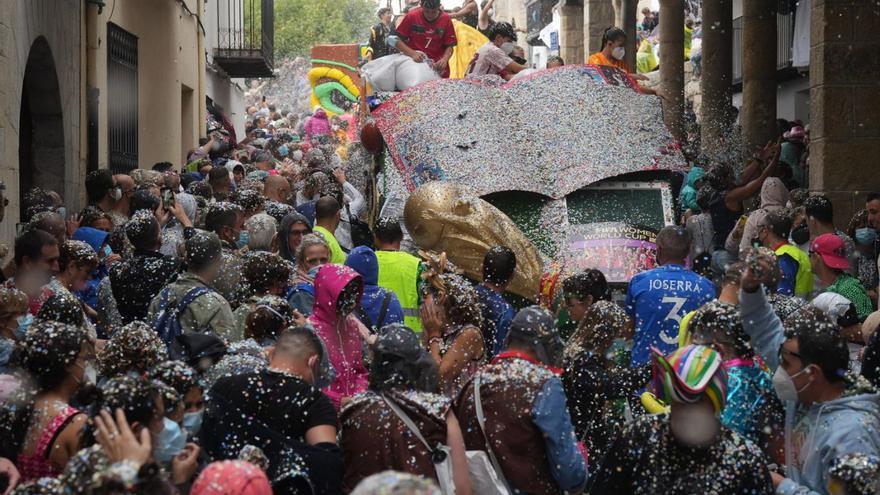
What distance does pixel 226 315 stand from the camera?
6.65 m

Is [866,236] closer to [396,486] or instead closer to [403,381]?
[403,381]

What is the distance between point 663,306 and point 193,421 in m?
3.08

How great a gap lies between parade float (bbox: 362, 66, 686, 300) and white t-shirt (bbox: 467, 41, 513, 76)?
811 mm

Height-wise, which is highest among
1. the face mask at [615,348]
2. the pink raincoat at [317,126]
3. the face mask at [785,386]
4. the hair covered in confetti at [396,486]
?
the pink raincoat at [317,126]

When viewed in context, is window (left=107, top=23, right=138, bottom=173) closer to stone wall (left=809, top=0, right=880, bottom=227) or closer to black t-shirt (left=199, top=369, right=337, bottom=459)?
stone wall (left=809, top=0, right=880, bottom=227)

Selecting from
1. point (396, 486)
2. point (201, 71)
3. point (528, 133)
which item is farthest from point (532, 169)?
point (201, 71)

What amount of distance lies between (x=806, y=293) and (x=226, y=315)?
4296 mm

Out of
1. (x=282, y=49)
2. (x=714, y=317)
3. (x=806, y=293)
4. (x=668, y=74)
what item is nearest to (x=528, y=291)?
(x=806, y=293)

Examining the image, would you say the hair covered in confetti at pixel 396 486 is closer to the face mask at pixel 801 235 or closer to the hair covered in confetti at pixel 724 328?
the hair covered in confetti at pixel 724 328

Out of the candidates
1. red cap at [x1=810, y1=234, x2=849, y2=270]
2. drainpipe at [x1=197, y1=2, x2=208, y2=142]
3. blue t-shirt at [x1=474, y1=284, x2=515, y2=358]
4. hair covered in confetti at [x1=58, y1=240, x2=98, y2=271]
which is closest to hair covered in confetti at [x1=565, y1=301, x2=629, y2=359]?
blue t-shirt at [x1=474, y1=284, x2=515, y2=358]

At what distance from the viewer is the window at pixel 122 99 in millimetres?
16719

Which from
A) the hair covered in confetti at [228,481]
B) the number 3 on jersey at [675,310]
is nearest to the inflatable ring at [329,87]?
the number 3 on jersey at [675,310]

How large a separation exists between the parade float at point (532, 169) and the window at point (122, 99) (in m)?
5.35

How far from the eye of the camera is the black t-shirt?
4941mm
